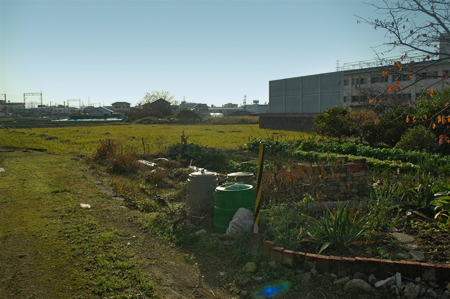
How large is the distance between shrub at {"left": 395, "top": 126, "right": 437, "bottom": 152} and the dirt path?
10.1m

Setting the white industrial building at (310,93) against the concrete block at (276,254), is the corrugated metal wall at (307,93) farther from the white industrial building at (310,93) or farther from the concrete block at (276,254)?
the concrete block at (276,254)

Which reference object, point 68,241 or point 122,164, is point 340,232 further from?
point 122,164

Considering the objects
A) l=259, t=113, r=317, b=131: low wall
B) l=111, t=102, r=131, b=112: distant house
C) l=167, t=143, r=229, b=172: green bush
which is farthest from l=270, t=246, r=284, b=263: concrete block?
l=111, t=102, r=131, b=112: distant house

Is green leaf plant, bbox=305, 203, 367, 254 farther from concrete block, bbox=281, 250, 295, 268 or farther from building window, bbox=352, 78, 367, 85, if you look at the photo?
building window, bbox=352, 78, 367, 85

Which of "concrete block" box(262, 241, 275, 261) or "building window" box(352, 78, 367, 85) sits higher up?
"building window" box(352, 78, 367, 85)

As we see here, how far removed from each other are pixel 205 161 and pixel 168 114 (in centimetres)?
7366

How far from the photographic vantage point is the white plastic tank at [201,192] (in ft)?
21.2

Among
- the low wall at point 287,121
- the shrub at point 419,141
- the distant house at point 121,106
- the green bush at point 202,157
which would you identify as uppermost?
the distant house at point 121,106

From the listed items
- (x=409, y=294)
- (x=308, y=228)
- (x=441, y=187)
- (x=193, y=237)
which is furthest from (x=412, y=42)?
(x=193, y=237)

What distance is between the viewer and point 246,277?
14.1 feet

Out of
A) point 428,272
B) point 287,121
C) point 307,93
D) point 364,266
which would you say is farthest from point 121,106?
point 428,272

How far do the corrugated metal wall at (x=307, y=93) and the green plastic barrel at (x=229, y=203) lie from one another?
124 ft

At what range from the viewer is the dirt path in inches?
158

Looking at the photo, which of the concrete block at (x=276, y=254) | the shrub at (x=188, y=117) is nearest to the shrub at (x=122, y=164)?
the concrete block at (x=276, y=254)
